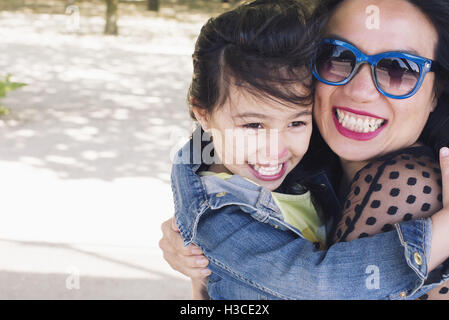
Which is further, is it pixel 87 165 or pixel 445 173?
pixel 87 165

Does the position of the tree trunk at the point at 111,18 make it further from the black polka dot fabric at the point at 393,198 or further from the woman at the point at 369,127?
the black polka dot fabric at the point at 393,198

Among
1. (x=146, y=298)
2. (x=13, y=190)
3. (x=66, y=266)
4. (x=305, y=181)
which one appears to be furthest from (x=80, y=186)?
(x=305, y=181)

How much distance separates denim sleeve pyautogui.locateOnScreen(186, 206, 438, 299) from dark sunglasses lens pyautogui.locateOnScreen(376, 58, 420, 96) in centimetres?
44

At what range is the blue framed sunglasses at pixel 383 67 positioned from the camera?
5.80 ft

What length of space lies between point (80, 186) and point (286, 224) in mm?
3894

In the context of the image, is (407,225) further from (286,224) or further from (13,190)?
(13,190)

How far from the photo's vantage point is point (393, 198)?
65.7 inches

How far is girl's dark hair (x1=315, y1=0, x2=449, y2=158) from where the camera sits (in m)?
1.77

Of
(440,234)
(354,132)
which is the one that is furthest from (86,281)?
(440,234)

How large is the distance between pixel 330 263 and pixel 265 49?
0.70 metres

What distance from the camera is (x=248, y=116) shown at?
191 centimetres

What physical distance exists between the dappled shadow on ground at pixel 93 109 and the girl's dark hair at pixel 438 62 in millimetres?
3882

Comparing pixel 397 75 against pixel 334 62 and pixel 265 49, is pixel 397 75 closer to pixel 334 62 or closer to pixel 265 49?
pixel 334 62

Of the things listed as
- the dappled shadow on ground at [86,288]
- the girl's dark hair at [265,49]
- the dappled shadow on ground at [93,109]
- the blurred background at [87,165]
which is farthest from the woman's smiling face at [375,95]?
the dappled shadow on ground at [93,109]
